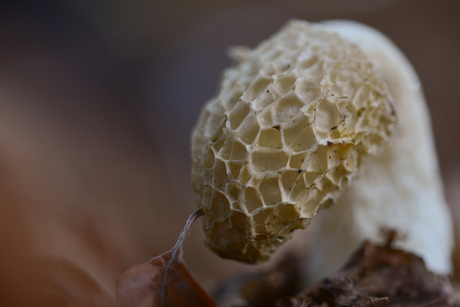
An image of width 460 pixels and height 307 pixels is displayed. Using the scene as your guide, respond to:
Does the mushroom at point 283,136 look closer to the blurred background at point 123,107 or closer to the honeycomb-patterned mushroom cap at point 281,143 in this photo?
the honeycomb-patterned mushroom cap at point 281,143

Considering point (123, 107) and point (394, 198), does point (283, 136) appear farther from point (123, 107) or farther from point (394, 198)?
point (123, 107)

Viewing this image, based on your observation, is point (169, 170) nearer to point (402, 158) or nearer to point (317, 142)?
point (402, 158)

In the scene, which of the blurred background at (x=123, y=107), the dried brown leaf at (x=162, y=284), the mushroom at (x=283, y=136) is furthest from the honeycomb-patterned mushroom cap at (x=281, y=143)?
the blurred background at (x=123, y=107)

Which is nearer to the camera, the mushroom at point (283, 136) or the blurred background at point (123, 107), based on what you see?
the mushroom at point (283, 136)

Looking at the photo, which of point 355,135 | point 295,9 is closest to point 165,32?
point 295,9

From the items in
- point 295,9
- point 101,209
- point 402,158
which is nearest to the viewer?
point 402,158

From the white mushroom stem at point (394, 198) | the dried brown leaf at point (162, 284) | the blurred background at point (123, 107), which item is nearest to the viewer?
the dried brown leaf at point (162, 284)

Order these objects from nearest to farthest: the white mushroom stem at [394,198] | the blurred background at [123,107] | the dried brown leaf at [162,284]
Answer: the dried brown leaf at [162,284] → the blurred background at [123,107] → the white mushroom stem at [394,198]
